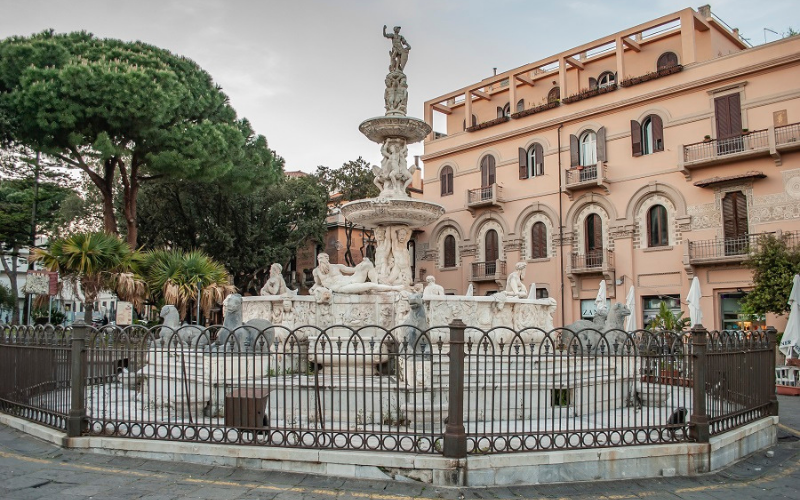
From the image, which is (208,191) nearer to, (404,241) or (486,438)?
(404,241)

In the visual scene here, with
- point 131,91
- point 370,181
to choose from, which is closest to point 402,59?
point 131,91

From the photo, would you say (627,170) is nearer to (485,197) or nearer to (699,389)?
(485,197)

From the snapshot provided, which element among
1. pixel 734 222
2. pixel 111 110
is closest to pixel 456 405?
pixel 734 222

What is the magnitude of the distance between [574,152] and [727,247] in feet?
27.8

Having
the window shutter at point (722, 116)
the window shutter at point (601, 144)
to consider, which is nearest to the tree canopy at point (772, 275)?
the window shutter at point (722, 116)

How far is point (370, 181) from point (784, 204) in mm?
20408

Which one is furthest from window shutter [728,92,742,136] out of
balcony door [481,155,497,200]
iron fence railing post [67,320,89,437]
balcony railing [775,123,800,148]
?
iron fence railing post [67,320,89,437]

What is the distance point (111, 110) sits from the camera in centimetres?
2386

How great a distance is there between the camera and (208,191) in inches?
1308

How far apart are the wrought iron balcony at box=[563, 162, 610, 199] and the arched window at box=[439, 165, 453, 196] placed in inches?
295

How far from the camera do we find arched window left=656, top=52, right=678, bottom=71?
27789 mm

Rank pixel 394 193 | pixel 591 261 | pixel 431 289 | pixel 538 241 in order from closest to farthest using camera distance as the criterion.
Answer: pixel 431 289 < pixel 394 193 < pixel 591 261 < pixel 538 241

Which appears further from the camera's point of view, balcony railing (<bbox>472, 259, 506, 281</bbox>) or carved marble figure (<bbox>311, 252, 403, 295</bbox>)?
balcony railing (<bbox>472, 259, 506, 281</bbox>)

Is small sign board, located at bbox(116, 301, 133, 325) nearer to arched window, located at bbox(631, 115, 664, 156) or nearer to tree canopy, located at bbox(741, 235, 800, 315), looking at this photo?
tree canopy, located at bbox(741, 235, 800, 315)
